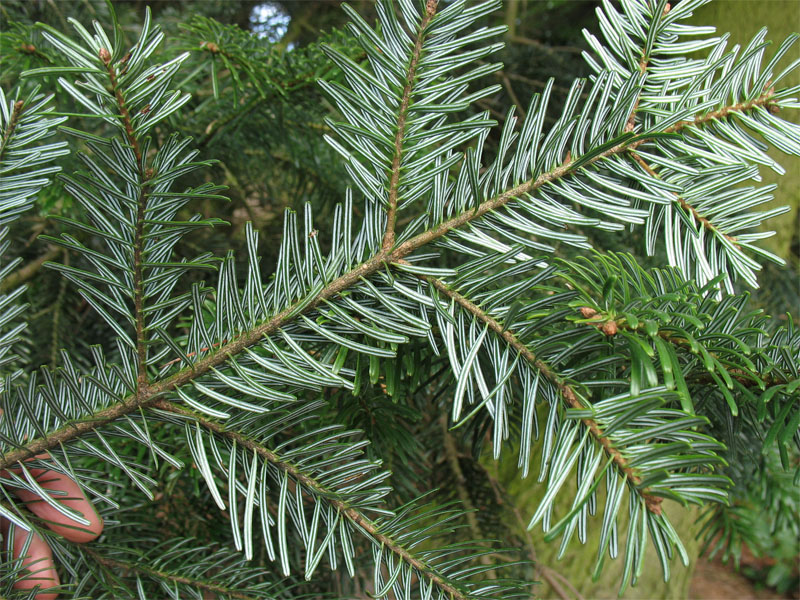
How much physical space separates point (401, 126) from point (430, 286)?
0.08 metres

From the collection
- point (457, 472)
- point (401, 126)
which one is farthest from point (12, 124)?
point (457, 472)

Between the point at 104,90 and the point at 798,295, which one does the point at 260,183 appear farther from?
the point at 798,295

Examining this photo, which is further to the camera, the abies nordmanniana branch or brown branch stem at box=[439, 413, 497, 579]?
brown branch stem at box=[439, 413, 497, 579]

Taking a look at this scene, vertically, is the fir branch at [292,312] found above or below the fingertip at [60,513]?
above

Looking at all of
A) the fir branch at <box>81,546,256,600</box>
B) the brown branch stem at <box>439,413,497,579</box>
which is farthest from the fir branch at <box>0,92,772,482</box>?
the brown branch stem at <box>439,413,497,579</box>

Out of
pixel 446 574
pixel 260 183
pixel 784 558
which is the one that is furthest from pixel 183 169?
pixel 784 558

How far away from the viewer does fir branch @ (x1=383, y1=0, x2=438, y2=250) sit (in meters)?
0.25

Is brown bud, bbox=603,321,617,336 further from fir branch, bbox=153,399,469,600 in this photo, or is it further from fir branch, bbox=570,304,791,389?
fir branch, bbox=153,399,469,600

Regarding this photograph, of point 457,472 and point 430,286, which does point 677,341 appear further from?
point 457,472

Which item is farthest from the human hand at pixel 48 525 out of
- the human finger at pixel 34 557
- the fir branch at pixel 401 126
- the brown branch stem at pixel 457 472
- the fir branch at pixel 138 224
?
the brown branch stem at pixel 457 472

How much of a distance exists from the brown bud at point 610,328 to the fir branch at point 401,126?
11 cm

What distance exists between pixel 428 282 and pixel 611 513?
13 centimetres

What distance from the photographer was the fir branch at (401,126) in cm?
25

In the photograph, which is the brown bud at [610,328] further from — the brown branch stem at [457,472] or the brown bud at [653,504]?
the brown branch stem at [457,472]
